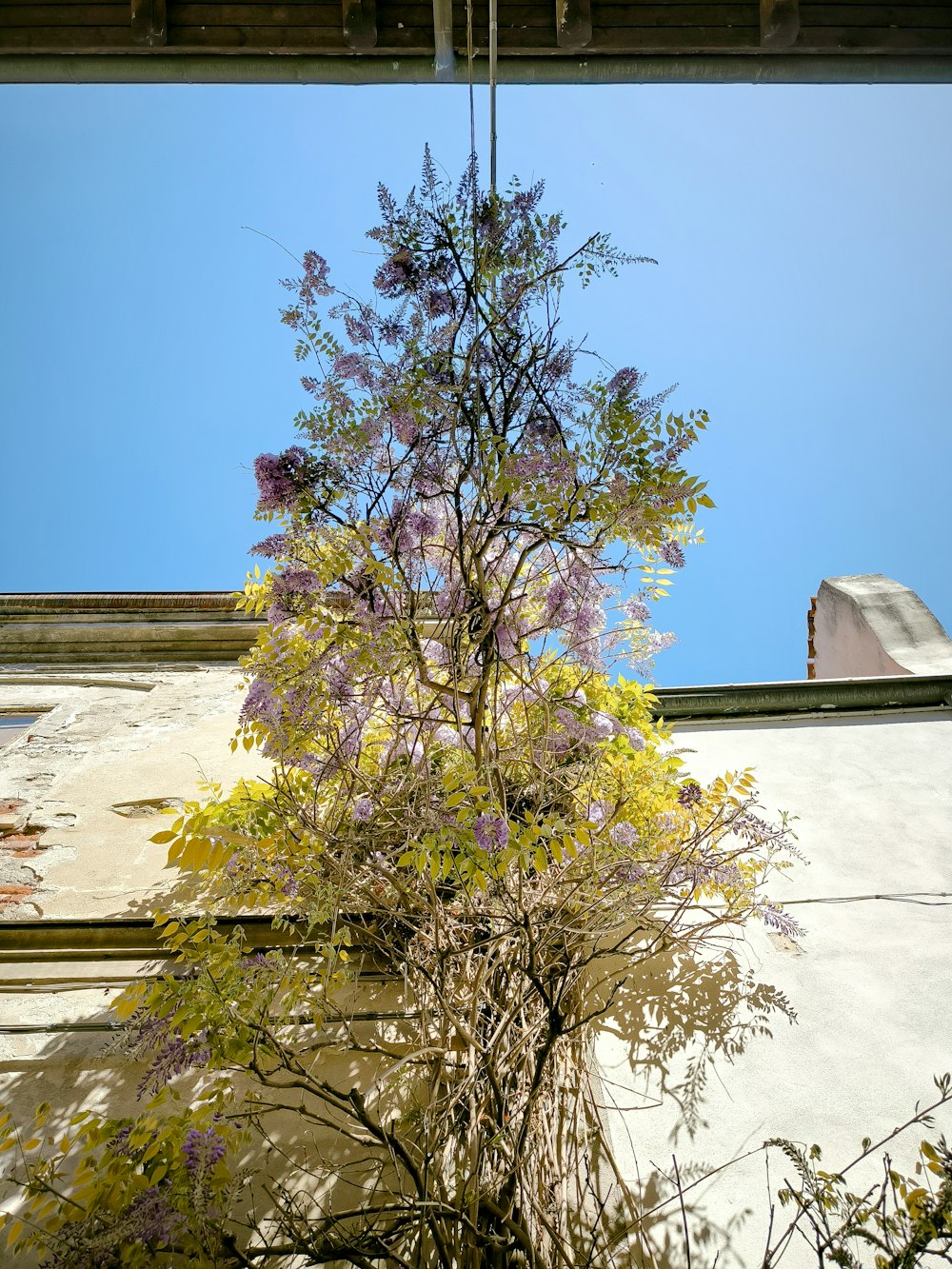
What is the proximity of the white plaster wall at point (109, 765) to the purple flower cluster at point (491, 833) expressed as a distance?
1145 mm

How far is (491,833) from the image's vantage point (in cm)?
210

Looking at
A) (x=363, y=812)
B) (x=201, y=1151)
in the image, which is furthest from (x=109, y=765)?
(x=201, y=1151)

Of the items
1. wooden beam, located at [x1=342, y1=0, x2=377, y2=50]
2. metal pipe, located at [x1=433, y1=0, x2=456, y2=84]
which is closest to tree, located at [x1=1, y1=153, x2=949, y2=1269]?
metal pipe, located at [x1=433, y1=0, x2=456, y2=84]

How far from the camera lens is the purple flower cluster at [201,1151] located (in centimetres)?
202

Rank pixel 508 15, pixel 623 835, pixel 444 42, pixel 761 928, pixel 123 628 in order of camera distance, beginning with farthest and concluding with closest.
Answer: pixel 123 628
pixel 508 15
pixel 444 42
pixel 761 928
pixel 623 835

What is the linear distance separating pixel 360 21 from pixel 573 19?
98 centimetres

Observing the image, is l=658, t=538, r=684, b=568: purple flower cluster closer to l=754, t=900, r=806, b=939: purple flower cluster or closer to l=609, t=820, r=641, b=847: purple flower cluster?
l=609, t=820, r=641, b=847: purple flower cluster

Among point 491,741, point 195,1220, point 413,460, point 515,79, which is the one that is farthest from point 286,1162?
point 515,79

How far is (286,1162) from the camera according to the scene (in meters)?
2.50

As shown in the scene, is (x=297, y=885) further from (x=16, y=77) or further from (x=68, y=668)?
(x=68, y=668)

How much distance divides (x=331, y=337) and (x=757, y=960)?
2.67 metres

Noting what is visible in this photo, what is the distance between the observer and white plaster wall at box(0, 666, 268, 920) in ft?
12.6

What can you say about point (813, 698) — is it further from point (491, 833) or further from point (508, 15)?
point (508, 15)

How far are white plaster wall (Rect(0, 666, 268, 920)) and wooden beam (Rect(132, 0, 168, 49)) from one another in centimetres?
317
